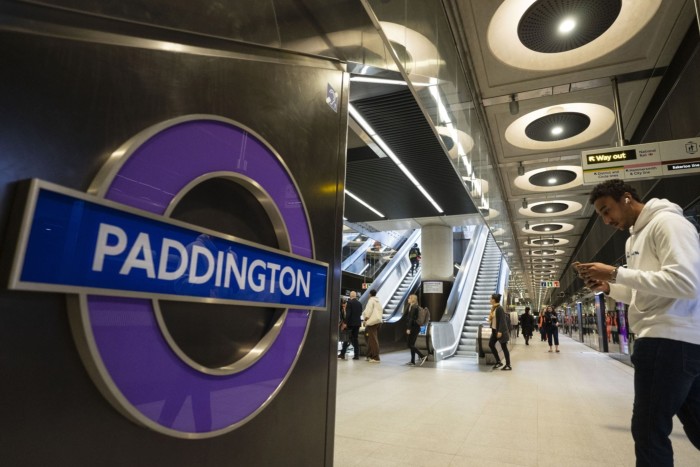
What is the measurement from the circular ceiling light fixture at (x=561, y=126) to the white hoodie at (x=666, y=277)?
5.67 meters

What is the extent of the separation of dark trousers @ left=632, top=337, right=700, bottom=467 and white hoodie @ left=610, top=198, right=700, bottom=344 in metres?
0.06

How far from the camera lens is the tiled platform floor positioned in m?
3.00

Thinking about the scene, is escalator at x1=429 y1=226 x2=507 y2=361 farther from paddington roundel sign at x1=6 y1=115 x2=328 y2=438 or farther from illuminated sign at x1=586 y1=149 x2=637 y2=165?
paddington roundel sign at x1=6 y1=115 x2=328 y2=438

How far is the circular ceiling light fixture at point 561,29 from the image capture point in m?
4.41

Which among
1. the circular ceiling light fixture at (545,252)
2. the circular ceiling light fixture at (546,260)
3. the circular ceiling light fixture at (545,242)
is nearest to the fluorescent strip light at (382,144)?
the circular ceiling light fixture at (545,242)

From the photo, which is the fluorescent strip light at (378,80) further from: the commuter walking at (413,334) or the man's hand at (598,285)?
the commuter walking at (413,334)

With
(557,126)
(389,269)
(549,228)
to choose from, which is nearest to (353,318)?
(557,126)

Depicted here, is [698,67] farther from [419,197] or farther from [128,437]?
[128,437]

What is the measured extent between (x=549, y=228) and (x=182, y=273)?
646 inches

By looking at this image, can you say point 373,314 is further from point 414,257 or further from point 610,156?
point 414,257

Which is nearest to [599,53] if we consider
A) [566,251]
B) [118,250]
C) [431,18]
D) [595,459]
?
[431,18]

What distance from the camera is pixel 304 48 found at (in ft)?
6.06

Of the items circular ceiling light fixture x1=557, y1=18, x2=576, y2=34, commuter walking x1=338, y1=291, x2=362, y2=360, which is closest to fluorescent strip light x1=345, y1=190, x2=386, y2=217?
commuter walking x1=338, y1=291, x2=362, y2=360

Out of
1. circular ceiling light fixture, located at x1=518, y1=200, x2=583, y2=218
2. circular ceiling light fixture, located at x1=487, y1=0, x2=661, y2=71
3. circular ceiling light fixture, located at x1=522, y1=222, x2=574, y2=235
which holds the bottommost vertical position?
circular ceiling light fixture, located at x1=522, y1=222, x2=574, y2=235
